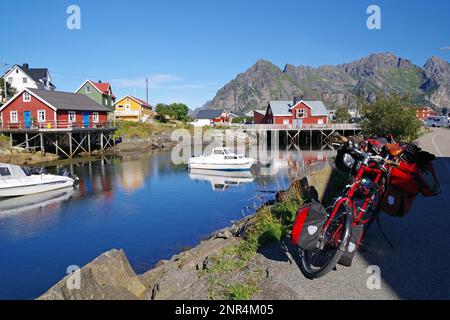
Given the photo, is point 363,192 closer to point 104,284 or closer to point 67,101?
point 104,284

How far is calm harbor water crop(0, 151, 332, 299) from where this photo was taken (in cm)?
1174

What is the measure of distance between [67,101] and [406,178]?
4353cm

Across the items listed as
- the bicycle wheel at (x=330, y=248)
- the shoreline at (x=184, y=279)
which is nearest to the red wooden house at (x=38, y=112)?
the shoreline at (x=184, y=279)

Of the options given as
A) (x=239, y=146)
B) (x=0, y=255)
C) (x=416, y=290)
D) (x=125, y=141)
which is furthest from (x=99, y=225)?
(x=239, y=146)

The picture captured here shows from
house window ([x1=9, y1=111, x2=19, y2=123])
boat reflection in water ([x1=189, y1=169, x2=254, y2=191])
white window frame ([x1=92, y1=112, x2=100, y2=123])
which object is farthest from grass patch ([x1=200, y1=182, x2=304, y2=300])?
white window frame ([x1=92, y1=112, x2=100, y2=123])

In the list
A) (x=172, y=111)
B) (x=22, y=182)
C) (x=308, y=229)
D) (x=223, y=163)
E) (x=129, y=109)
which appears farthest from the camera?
(x=172, y=111)

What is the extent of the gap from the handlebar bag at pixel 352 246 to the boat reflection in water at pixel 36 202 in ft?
55.3

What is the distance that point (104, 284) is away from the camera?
5.84 meters

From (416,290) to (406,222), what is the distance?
9.62 ft

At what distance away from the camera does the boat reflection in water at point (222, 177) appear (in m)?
25.5

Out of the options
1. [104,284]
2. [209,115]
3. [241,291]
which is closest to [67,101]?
[104,284]
